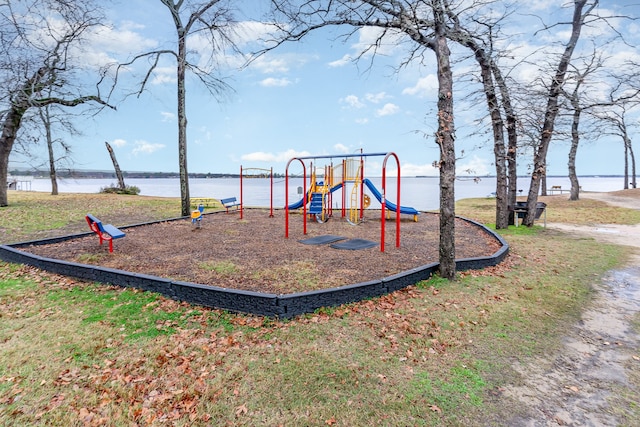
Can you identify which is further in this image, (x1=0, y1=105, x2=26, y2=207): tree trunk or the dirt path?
(x1=0, y1=105, x2=26, y2=207): tree trunk

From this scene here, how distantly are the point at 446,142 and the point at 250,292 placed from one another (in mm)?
3708

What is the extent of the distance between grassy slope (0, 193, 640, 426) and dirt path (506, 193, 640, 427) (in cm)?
14

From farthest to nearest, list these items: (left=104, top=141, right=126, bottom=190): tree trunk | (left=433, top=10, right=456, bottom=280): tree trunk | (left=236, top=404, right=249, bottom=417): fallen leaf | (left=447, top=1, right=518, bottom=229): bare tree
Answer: (left=104, top=141, right=126, bottom=190): tree trunk → (left=447, top=1, right=518, bottom=229): bare tree → (left=433, top=10, right=456, bottom=280): tree trunk → (left=236, top=404, right=249, bottom=417): fallen leaf

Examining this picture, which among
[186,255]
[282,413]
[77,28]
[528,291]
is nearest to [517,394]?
[282,413]

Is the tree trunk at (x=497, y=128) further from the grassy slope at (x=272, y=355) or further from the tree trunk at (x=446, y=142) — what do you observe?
the grassy slope at (x=272, y=355)

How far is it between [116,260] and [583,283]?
8.27 meters

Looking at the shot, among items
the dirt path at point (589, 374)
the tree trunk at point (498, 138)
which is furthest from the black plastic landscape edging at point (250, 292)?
the tree trunk at point (498, 138)

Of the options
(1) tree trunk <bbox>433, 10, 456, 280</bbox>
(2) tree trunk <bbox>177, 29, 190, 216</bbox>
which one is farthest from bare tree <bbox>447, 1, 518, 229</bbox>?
(2) tree trunk <bbox>177, 29, 190, 216</bbox>

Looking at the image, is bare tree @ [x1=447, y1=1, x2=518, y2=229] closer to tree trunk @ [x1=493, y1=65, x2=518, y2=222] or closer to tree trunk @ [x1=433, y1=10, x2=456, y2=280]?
tree trunk @ [x1=493, y1=65, x2=518, y2=222]

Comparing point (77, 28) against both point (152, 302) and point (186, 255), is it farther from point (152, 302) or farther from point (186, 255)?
point (152, 302)

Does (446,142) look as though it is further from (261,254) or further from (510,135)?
(510,135)

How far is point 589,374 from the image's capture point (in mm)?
2996

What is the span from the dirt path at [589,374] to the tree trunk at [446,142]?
1.98 meters

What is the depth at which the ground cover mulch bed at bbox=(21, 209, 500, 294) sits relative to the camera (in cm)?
520
